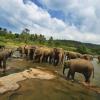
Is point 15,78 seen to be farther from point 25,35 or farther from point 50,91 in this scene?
point 25,35

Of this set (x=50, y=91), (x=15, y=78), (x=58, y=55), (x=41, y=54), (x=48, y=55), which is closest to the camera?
(x=50, y=91)

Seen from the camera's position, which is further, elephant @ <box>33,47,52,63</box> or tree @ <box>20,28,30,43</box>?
tree @ <box>20,28,30,43</box>

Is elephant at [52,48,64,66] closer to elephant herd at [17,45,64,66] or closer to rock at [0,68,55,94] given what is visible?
elephant herd at [17,45,64,66]

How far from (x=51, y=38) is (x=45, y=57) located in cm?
10119

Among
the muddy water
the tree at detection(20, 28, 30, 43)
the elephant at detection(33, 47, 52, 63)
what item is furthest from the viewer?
the tree at detection(20, 28, 30, 43)

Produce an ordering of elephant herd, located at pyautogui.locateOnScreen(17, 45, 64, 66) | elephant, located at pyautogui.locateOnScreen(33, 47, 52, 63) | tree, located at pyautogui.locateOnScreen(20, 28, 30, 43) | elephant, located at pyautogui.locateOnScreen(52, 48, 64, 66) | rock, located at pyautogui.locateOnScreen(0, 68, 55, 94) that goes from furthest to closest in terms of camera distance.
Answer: tree, located at pyautogui.locateOnScreen(20, 28, 30, 43) < elephant, located at pyautogui.locateOnScreen(33, 47, 52, 63) < elephant herd, located at pyautogui.locateOnScreen(17, 45, 64, 66) < elephant, located at pyautogui.locateOnScreen(52, 48, 64, 66) < rock, located at pyautogui.locateOnScreen(0, 68, 55, 94)

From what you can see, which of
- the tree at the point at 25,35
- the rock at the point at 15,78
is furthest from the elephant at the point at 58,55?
the tree at the point at 25,35

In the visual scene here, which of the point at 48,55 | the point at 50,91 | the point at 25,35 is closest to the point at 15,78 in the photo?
the point at 50,91

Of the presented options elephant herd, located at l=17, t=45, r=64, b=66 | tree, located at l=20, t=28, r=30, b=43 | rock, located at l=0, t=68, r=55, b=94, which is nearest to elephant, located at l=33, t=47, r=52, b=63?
elephant herd, located at l=17, t=45, r=64, b=66

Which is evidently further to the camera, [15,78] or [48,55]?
[48,55]

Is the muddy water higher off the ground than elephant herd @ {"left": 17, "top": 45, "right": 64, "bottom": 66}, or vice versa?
elephant herd @ {"left": 17, "top": 45, "right": 64, "bottom": 66}

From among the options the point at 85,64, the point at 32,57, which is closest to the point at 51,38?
the point at 32,57

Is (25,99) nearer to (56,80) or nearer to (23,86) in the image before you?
(23,86)

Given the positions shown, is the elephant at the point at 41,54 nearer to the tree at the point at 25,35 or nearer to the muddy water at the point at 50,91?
the muddy water at the point at 50,91
